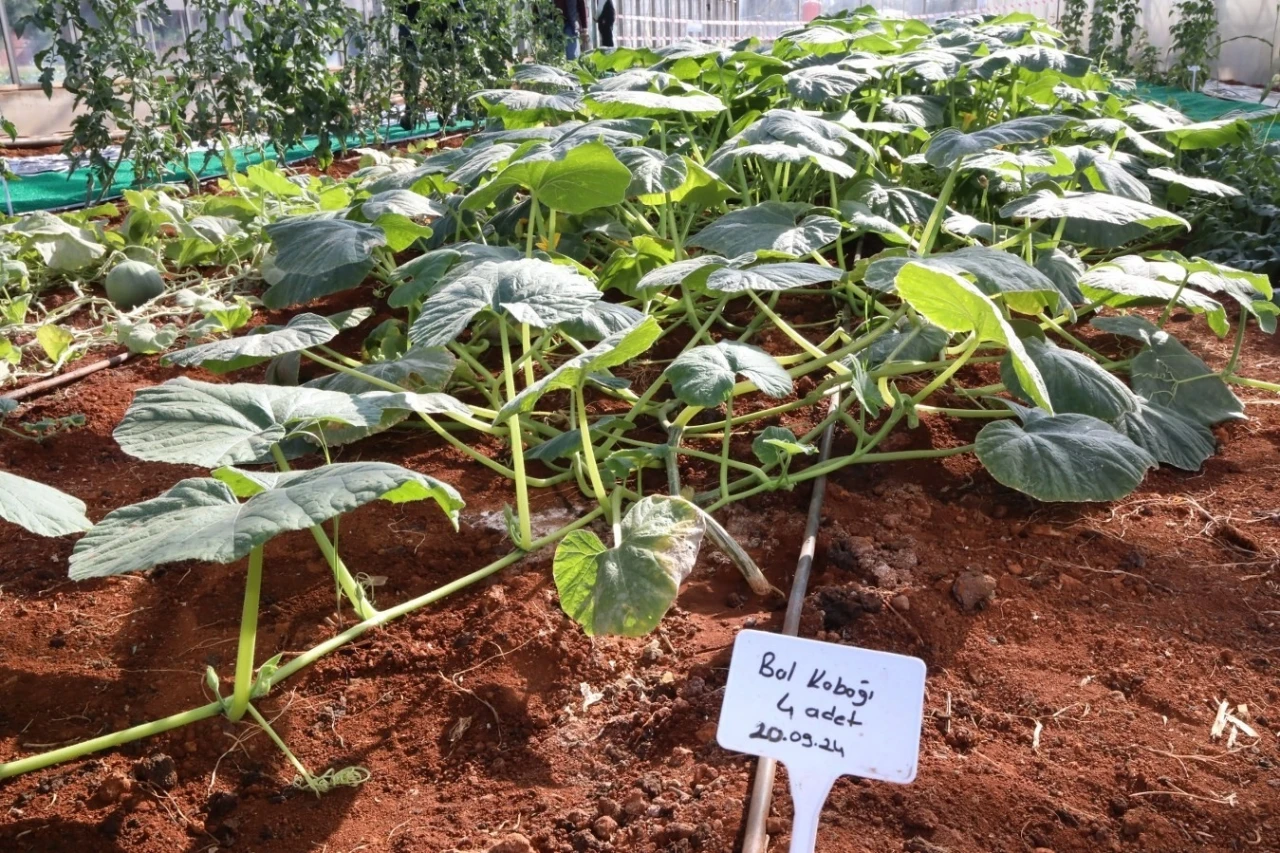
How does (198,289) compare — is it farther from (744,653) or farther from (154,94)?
(744,653)

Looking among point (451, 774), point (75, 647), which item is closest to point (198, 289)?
point (75, 647)

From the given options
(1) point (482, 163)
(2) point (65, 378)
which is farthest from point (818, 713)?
(2) point (65, 378)

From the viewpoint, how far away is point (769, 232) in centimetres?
201

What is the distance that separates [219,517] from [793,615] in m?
0.75

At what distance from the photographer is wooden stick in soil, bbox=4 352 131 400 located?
2.29 m

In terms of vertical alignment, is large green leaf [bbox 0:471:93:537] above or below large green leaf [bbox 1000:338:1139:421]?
above

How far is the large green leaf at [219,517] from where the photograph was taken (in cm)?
93

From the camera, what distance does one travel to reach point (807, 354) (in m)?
2.11

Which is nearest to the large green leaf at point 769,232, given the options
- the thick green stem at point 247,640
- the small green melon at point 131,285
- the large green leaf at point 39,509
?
the thick green stem at point 247,640

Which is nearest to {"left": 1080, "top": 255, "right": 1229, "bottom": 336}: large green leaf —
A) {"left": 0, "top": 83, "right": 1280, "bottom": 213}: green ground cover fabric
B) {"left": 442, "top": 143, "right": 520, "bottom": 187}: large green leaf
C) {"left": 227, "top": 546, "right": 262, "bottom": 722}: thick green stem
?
{"left": 442, "top": 143, "right": 520, "bottom": 187}: large green leaf

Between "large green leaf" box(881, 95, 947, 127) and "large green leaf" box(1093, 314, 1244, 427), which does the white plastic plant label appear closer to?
"large green leaf" box(1093, 314, 1244, 427)

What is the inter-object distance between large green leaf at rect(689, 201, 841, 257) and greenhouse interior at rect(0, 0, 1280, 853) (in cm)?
1

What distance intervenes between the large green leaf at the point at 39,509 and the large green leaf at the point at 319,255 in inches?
32.8

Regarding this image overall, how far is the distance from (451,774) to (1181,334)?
213cm
